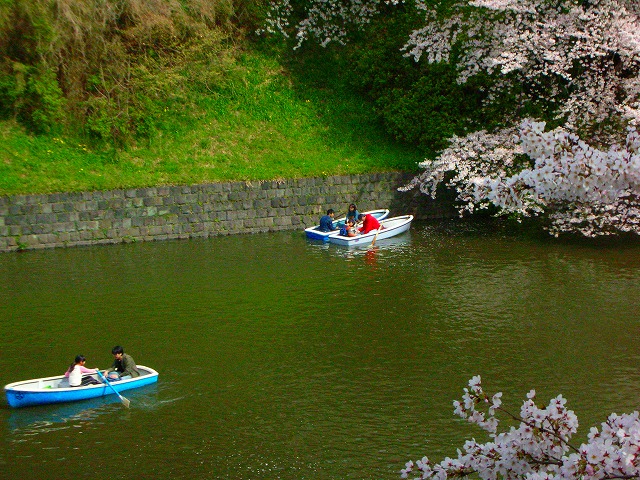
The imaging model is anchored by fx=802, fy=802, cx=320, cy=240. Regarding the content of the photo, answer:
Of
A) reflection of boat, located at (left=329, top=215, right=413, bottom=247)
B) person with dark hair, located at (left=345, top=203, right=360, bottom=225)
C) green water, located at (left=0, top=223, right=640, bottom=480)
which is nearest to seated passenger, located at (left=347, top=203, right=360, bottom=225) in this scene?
person with dark hair, located at (left=345, top=203, right=360, bottom=225)

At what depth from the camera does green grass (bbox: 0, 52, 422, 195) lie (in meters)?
27.9

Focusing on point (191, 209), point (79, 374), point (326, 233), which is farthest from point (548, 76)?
point (79, 374)

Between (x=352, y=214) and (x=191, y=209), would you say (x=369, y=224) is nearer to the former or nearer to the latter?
(x=352, y=214)

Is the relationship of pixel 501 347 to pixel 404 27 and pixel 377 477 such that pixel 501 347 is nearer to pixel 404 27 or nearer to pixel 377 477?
pixel 377 477

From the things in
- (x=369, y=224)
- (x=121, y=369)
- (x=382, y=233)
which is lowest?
(x=121, y=369)

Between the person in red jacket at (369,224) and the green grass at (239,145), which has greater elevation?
the green grass at (239,145)

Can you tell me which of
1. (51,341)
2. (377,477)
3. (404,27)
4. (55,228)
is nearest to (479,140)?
(404,27)

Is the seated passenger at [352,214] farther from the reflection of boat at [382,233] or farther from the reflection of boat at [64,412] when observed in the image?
the reflection of boat at [64,412]

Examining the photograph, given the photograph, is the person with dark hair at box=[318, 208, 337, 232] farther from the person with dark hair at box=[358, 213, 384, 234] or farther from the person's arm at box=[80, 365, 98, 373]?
the person's arm at box=[80, 365, 98, 373]

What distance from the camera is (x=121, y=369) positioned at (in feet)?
Result: 46.5

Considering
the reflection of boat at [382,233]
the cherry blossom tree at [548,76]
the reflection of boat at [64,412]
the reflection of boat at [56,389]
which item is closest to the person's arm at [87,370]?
the reflection of boat at [56,389]

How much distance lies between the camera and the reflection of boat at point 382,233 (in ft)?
85.5

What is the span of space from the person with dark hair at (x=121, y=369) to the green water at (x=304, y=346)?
0.38 meters

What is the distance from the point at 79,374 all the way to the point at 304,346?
452 centimetres
